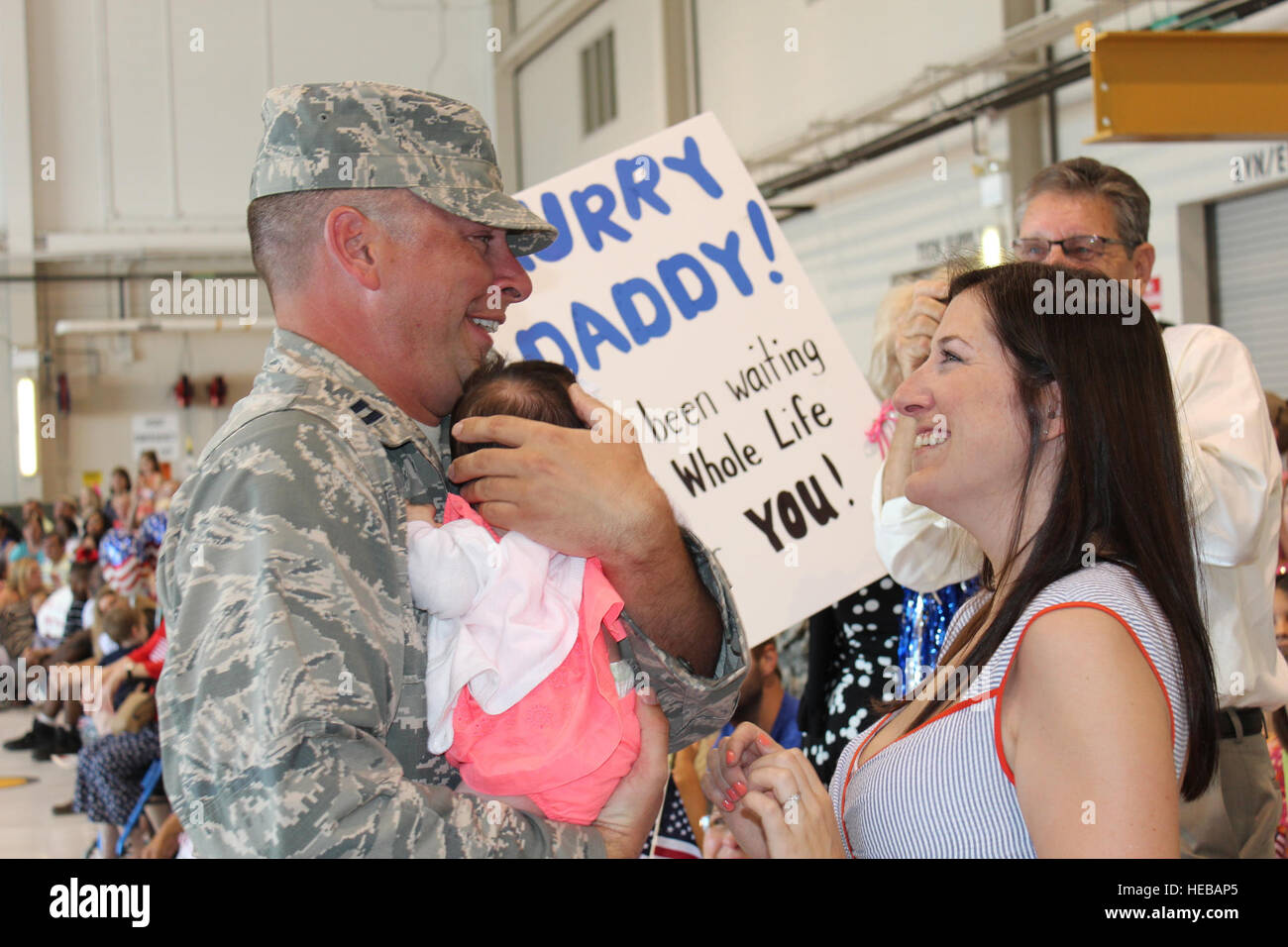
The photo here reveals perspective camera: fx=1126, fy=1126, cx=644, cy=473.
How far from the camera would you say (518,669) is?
46.3 inches

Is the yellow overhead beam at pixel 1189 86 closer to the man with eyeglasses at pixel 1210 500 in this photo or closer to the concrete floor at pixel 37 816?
the man with eyeglasses at pixel 1210 500

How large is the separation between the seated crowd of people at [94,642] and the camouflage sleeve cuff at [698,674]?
1325 millimetres

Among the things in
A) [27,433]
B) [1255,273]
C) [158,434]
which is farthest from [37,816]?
[158,434]

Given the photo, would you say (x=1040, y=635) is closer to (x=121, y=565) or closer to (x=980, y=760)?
(x=980, y=760)

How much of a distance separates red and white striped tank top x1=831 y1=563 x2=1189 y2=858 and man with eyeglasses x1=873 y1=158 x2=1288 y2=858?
0.53m

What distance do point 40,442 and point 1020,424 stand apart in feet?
41.8

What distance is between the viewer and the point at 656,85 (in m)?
10.2

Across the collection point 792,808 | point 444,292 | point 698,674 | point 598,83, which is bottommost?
point 792,808

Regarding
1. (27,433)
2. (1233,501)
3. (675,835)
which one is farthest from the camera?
(27,433)

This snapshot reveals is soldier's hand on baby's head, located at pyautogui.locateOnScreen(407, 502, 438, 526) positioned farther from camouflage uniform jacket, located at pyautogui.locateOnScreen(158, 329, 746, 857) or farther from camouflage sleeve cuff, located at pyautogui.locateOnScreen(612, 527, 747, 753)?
camouflage sleeve cuff, located at pyautogui.locateOnScreen(612, 527, 747, 753)

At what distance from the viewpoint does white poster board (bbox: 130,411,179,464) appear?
13383mm

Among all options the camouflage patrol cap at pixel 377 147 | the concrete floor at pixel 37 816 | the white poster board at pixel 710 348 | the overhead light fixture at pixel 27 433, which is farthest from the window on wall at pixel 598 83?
the camouflage patrol cap at pixel 377 147

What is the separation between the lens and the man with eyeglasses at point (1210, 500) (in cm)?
175

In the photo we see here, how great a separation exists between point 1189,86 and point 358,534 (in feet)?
10.4
